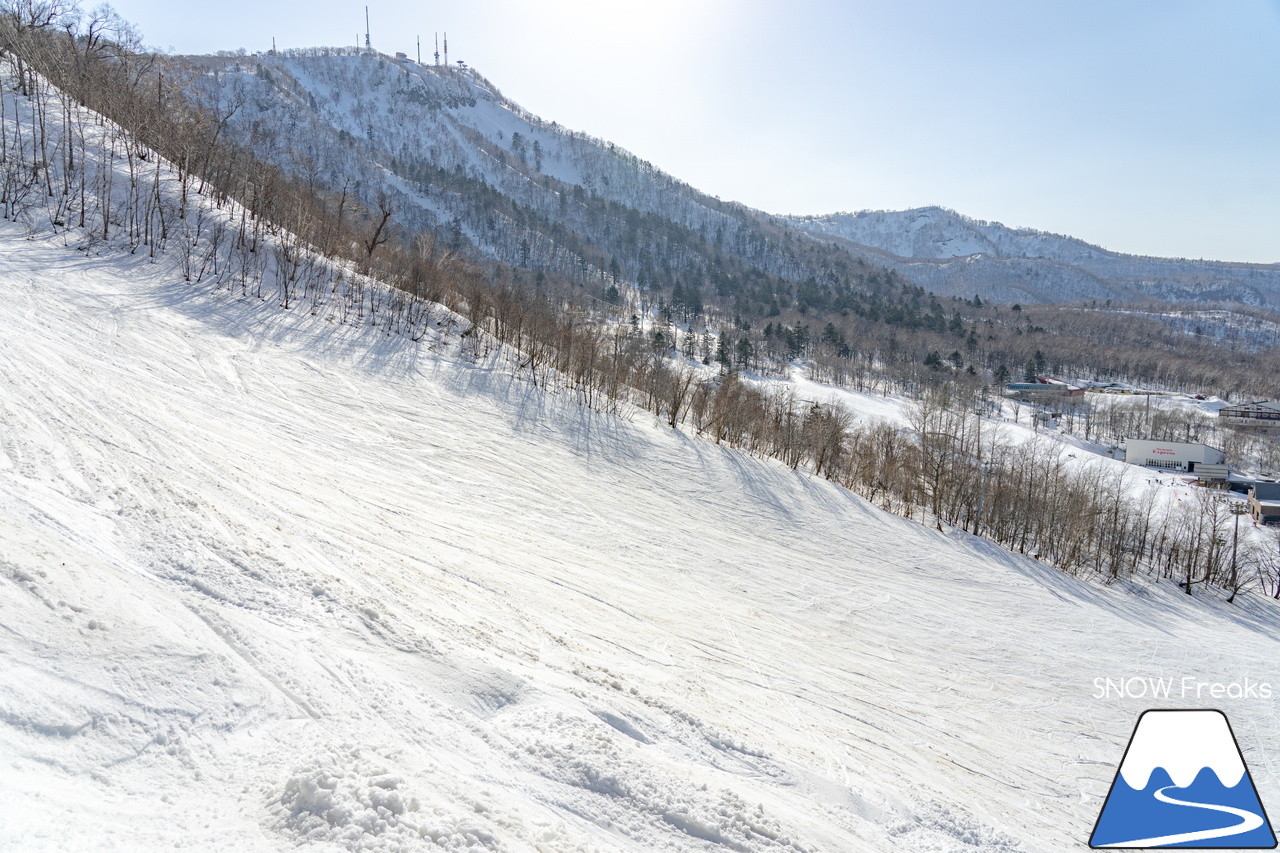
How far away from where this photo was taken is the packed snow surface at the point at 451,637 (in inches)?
101

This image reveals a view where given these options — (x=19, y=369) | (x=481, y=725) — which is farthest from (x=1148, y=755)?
(x=19, y=369)

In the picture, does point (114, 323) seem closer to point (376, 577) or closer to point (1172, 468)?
point (376, 577)

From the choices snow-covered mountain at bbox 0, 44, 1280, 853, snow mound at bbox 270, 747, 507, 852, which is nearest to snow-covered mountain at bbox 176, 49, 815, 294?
snow-covered mountain at bbox 0, 44, 1280, 853

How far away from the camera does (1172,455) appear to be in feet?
207

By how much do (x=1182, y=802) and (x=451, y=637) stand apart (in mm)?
5262

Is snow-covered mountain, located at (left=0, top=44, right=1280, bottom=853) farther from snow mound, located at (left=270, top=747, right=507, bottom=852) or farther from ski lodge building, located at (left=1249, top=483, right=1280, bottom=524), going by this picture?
ski lodge building, located at (left=1249, top=483, right=1280, bottom=524)

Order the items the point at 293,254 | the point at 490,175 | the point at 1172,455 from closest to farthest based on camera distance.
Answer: the point at 293,254, the point at 1172,455, the point at 490,175

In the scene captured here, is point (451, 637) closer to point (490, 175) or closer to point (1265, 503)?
point (1265, 503)

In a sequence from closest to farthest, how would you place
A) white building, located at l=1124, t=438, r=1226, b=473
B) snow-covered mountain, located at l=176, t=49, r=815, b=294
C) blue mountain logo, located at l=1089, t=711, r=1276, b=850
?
blue mountain logo, located at l=1089, t=711, r=1276, b=850 → white building, located at l=1124, t=438, r=1226, b=473 → snow-covered mountain, located at l=176, t=49, r=815, b=294

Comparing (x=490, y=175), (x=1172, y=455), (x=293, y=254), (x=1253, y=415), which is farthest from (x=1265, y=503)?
(x=490, y=175)

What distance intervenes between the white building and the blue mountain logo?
7768 centimetres

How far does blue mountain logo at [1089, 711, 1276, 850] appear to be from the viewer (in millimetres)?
4027

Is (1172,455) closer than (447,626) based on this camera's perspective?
No

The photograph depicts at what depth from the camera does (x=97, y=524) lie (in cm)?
399
